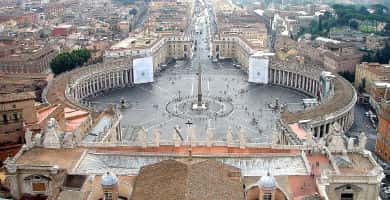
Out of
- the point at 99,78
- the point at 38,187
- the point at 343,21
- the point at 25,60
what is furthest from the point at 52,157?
the point at 343,21

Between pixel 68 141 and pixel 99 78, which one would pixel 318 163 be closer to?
pixel 68 141

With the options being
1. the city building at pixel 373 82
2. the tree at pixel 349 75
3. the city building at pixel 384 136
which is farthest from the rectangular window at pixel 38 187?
the tree at pixel 349 75

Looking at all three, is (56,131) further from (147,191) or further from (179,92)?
(179,92)

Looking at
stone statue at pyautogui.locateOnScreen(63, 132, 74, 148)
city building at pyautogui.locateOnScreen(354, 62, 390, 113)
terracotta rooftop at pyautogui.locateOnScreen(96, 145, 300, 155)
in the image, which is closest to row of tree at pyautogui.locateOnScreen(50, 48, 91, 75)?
city building at pyautogui.locateOnScreen(354, 62, 390, 113)

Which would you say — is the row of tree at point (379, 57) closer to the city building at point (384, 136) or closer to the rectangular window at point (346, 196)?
the city building at point (384, 136)

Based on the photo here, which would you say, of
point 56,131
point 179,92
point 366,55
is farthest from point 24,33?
point 56,131

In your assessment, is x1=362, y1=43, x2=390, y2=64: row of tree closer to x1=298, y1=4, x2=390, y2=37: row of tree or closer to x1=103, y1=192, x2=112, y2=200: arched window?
x1=298, y1=4, x2=390, y2=37: row of tree

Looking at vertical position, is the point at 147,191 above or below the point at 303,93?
above
